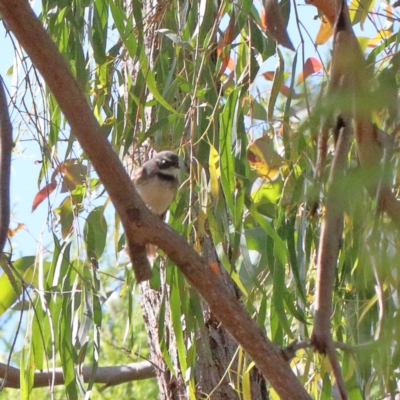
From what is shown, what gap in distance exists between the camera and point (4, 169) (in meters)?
1.41

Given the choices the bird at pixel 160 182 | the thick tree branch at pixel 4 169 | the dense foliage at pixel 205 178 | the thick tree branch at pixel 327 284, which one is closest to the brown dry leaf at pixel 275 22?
the dense foliage at pixel 205 178

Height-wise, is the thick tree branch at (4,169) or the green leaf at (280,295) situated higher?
the thick tree branch at (4,169)

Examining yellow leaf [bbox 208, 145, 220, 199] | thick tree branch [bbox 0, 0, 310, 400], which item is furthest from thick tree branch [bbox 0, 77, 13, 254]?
yellow leaf [bbox 208, 145, 220, 199]

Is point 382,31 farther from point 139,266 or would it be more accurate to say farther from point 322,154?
point 139,266

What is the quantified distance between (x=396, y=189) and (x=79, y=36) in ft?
2.78

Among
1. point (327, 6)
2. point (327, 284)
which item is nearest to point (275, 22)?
point (327, 6)

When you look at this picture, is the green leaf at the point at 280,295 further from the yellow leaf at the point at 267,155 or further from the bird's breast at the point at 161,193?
the bird's breast at the point at 161,193

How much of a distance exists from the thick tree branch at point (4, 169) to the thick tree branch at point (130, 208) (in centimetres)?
Result: 17

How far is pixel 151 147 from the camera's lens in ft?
8.86

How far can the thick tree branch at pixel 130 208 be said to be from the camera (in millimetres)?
1291

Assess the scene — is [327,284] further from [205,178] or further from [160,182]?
[160,182]

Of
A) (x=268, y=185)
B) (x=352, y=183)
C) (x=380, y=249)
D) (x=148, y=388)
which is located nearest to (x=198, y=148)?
(x=268, y=185)

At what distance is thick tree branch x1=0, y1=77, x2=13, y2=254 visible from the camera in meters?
1.37

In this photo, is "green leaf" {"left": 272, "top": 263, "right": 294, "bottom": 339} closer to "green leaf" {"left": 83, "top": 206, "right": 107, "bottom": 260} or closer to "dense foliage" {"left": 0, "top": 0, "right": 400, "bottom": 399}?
"dense foliage" {"left": 0, "top": 0, "right": 400, "bottom": 399}
